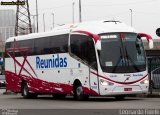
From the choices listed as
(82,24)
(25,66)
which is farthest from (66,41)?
(25,66)

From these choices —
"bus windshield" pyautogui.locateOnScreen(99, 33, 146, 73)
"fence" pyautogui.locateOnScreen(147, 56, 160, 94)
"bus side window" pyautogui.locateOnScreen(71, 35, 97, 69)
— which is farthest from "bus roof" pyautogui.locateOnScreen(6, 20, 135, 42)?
"fence" pyautogui.locateOnScreen(147, 56, 160, 94)

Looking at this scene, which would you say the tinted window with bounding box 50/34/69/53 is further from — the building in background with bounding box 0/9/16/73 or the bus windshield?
the building in background with bounding box 0/9/16/73

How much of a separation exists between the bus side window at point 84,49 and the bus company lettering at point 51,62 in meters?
1.23

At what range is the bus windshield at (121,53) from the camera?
78.2 feet

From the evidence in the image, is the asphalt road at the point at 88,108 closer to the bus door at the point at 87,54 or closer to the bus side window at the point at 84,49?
the bus door at the point at 87,54

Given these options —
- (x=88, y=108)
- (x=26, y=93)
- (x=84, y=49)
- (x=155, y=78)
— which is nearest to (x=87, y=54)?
(x=84, y=49)

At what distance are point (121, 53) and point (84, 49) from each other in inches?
68.9

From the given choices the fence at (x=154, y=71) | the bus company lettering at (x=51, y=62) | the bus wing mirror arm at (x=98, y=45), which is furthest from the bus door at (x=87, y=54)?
the fence at (x=154, y=71)

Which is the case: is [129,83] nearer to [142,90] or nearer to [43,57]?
[142,90]

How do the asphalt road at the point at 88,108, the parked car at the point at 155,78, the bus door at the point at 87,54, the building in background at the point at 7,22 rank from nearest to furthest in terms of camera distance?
the asphalt road at the point at 88,108 → the bus door at the point at 87,54 → the parked car at the point at 155,78 → the building in background at the point at 7,22

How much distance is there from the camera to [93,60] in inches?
950

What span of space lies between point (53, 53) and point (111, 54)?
15.6 ft

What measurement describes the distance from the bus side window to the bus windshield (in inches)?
20.1

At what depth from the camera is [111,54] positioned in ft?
78.5
